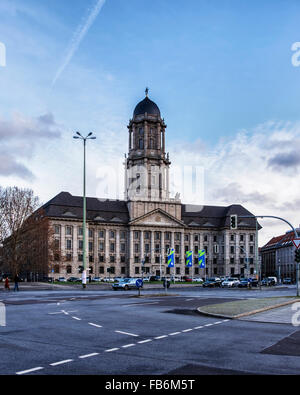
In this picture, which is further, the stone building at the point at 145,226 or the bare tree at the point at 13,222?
the stone building at the point at 145,226

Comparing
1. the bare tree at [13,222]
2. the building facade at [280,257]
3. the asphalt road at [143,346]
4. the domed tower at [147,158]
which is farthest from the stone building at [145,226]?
the asphalt road at [143,346]

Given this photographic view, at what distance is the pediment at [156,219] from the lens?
122 metres

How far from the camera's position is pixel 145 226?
123062 mm

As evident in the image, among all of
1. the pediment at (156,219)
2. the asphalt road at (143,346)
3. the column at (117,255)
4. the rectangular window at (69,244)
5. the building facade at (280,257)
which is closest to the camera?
the asphalt road at (143,346)

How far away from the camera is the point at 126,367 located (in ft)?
31.6

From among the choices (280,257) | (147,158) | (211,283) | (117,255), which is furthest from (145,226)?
(280,257)

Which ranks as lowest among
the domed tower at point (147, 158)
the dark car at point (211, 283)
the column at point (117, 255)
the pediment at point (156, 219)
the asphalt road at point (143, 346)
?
the dark car at point (211, 283)

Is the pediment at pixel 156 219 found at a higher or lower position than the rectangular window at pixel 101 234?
higher

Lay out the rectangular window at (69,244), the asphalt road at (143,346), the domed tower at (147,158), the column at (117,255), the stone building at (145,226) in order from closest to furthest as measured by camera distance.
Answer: the asphalt road at (143,346) → the rectangular window at (69,244) → the stone building at (145,226) → the column at (117,255) → the domed tower at (147,158)

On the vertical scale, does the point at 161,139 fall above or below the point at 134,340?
above

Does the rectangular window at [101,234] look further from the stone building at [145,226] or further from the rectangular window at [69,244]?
the rectangular window at [69,244]

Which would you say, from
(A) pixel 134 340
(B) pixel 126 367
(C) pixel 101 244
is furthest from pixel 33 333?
(C) pixel 101 244
